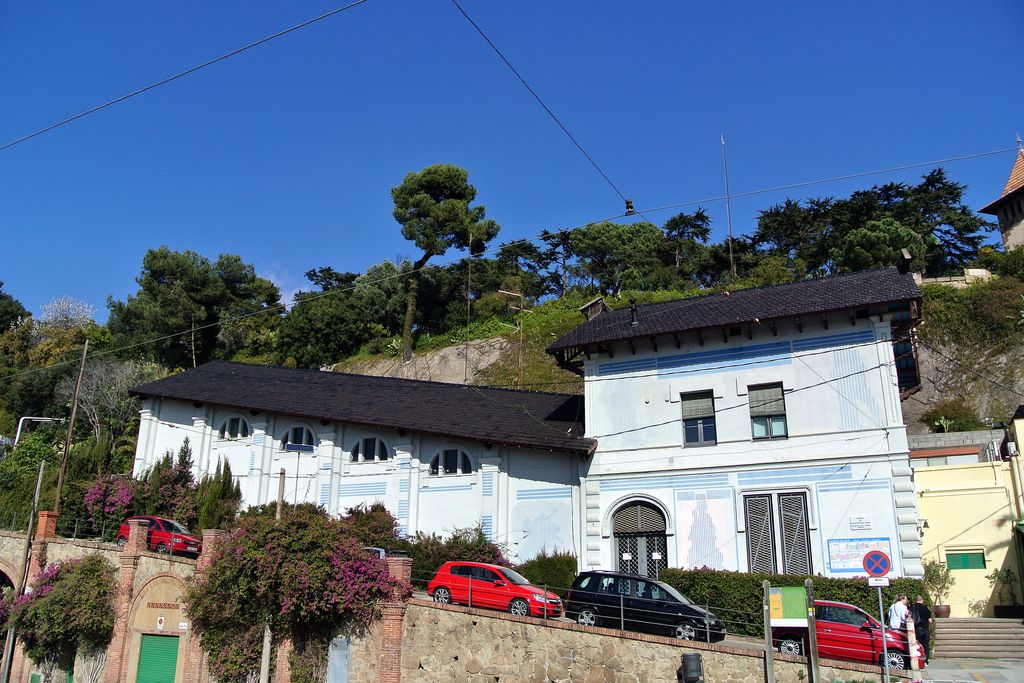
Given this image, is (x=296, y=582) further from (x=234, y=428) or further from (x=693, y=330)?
(x=234, y=428)

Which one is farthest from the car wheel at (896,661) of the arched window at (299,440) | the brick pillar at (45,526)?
the brick pillar at (45,526)

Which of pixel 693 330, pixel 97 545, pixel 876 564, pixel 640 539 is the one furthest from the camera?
pixel 97 545

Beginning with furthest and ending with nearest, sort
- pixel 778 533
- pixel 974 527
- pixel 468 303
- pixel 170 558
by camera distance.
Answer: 1. pixel 468 303
2. pixel 974 527
3. pixel 170 558
4. pixel 778 533

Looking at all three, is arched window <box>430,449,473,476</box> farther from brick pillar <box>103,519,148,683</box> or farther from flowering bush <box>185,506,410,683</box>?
brick pillar <box>103,519,148,683</box>

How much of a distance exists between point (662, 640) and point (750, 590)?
17.7ft

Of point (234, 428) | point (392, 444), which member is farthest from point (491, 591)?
point (234, 428)

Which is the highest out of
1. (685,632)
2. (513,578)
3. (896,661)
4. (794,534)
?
(794,534)

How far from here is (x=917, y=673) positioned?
1460cm

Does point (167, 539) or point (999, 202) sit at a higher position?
point (999, 202)

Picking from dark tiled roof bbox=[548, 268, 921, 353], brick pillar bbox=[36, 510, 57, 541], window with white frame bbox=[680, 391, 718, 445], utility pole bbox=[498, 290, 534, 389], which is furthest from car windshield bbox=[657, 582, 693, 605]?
utility pole bbox=[498, 290, 534, 389]

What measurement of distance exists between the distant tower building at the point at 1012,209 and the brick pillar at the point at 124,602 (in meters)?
58.0

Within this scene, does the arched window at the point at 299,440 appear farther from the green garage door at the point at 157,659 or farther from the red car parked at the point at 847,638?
the red car parked at the point at 847,638

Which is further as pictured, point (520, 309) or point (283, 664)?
point (520, 309)

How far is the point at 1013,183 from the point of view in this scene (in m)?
58.8
